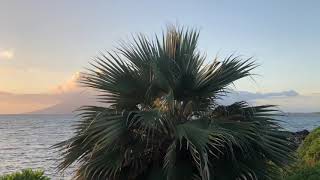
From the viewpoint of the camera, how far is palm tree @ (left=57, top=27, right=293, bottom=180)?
7082mm

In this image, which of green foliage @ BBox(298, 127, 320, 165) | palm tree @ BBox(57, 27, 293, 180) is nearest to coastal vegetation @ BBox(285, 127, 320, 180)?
green foliage @ BBox(298, 127, 320, 165)

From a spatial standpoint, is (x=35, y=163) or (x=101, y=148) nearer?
(x=101, y=148)

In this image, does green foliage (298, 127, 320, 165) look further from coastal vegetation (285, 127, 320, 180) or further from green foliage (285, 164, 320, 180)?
green foliage (285, 164, 320, 180)

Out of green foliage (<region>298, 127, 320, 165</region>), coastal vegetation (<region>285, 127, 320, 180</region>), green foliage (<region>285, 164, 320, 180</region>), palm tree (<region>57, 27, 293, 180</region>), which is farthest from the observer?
green foliage (<region>298, 127, 320, 165</region>)

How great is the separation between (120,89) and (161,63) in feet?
2.39

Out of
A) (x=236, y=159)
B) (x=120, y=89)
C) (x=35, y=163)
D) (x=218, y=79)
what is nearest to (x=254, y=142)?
(x=236, y=159)

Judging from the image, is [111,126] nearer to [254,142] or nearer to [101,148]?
[101,148]

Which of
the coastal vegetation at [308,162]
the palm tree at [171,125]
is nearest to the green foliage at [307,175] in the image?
the coastal vegetation at [308,162]

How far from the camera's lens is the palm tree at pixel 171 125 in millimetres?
7082

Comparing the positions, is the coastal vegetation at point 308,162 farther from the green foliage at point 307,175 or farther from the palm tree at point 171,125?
the palm tree at point 171,125

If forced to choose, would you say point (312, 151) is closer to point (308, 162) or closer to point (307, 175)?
point (308, 162)

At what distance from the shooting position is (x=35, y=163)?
88.6 feet

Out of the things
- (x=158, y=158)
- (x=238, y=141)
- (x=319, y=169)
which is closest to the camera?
(x=238, y=141)

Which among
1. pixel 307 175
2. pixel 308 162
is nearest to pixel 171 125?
pixel 307 175
